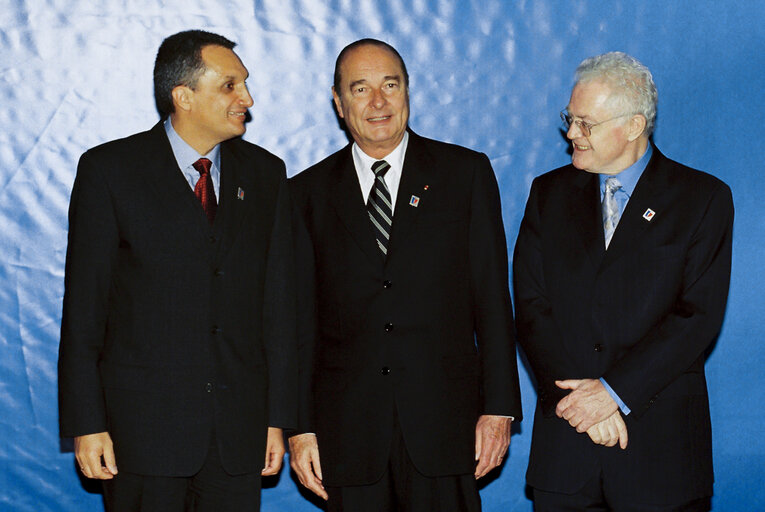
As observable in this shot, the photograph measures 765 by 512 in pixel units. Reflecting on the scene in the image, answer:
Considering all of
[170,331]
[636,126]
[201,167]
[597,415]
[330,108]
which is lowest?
[597,415]

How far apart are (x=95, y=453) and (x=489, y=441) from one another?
3.76 ft

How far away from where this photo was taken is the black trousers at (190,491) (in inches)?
111

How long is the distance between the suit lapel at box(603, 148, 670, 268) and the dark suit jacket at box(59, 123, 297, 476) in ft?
3.56

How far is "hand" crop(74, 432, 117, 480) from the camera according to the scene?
9.03 feet

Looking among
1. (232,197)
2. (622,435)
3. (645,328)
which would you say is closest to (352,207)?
(232,197)

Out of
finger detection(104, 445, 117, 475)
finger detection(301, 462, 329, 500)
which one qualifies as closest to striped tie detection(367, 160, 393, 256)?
finger detection(301, 462, 329, 500)

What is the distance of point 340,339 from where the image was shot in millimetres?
3029

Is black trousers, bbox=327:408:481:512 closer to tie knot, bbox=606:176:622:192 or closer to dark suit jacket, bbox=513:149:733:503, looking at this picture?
dark suit jacket, bbox=513:149:733:503

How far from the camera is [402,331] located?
2988mm

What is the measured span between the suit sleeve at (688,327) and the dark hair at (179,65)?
151 cm

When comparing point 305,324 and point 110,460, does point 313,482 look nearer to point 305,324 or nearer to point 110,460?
point 305,324

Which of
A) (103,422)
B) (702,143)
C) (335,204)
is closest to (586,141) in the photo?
(335,204)

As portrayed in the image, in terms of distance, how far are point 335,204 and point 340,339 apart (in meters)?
0.41

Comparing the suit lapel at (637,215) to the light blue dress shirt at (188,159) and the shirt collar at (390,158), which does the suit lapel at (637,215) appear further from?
the light blue dress shirt at (188,159)
